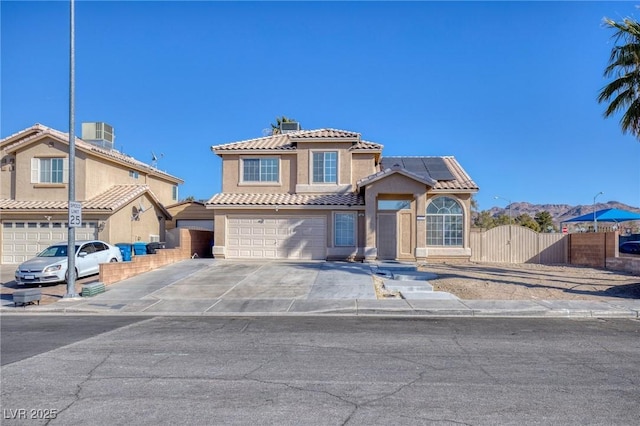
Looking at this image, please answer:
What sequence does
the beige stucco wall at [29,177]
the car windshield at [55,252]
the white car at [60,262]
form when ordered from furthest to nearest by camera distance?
the beige stucco wall at [29,177] < the car windshield at [55,252] < the white car at [60,262]

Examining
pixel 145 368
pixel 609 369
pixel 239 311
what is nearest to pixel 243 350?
pixel 145 368

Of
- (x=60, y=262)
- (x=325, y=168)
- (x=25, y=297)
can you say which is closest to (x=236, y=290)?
(x=25, y=297)

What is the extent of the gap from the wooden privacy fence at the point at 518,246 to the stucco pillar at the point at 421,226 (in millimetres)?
3154

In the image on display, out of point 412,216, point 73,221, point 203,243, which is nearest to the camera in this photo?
point 73,221

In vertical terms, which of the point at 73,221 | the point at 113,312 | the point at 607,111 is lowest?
the point at 113,312

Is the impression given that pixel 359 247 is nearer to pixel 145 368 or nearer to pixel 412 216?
pixel 412 216

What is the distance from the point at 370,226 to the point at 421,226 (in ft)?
8.13

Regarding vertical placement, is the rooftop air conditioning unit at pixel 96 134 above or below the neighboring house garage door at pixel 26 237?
above

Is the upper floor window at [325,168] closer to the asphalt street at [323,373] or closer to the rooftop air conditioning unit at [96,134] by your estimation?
the rooftop air conditioning unit at [96,134]

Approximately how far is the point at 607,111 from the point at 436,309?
10321 millimetres

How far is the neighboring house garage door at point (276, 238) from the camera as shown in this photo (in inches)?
947

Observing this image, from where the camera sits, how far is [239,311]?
1255 cm

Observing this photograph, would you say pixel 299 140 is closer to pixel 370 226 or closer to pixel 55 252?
pixel 370 226

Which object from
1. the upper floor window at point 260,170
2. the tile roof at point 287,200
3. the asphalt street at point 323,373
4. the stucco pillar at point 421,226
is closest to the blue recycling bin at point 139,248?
the tile roof at point 287,200
